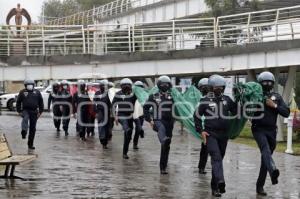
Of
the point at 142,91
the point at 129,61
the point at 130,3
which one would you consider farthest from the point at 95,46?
the point at 130,3

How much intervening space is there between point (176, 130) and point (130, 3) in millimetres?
33594

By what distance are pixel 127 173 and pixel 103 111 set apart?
19.7 ft

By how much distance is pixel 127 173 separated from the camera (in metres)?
Result: 13.6

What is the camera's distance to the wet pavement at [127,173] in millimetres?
11094

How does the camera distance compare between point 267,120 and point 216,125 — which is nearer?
point 216,125

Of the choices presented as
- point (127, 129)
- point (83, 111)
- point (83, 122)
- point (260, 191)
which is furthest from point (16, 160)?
point (83, 111)

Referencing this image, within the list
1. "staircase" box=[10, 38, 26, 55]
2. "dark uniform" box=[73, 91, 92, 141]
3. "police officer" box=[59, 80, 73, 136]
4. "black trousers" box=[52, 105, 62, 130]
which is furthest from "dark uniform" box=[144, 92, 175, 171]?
"staircase" box=[10, 38, 26, 55]

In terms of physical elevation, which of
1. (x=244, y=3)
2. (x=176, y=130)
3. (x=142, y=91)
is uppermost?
(x=244, y=3)

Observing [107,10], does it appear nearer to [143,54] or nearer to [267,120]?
[143,54]

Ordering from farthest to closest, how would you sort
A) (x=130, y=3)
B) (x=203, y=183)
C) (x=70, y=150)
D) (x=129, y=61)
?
(x=130, y=3)
(x=129, y=61)
(x=70, y=150)
(x=203, y=183)

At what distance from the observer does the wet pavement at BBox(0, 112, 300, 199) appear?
11.1 metres

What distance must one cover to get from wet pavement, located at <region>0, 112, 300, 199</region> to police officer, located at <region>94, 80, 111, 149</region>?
1.33 ft

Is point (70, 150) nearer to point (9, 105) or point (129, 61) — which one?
point (129, 61)

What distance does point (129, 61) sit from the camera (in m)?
27.5
